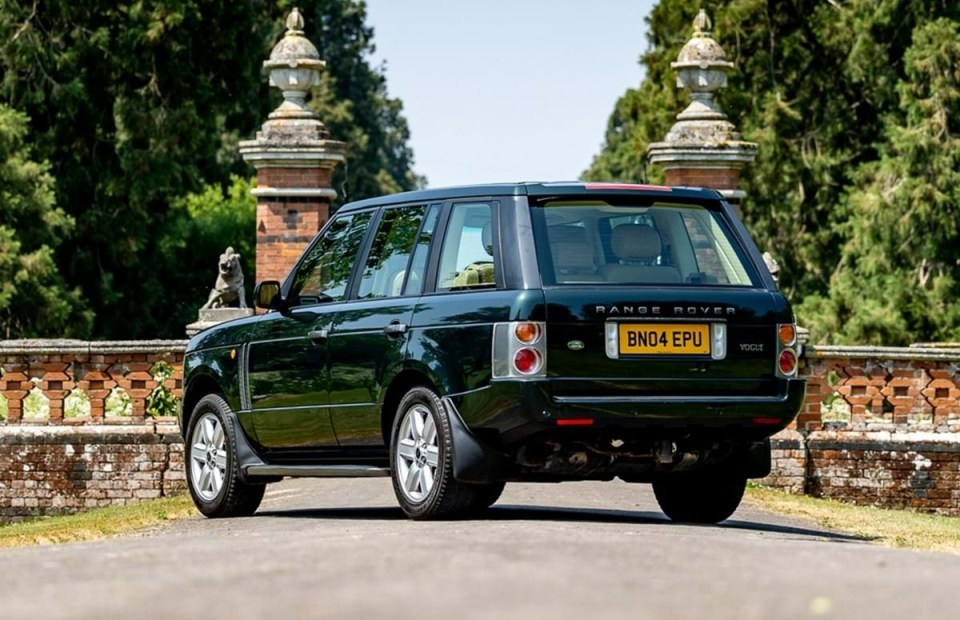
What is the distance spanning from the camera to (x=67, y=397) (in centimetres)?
2017

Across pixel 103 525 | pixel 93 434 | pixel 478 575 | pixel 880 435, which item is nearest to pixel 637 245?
pixel 478 575

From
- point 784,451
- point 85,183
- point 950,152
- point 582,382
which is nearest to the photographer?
point 582,382

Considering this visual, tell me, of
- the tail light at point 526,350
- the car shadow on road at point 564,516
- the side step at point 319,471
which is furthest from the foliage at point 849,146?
the tail light at point 526,350

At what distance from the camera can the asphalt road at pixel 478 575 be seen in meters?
6.72

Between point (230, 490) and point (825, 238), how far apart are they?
25750 mm

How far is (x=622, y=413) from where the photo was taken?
10.8 metres

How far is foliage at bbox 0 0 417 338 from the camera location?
3444 centimetres

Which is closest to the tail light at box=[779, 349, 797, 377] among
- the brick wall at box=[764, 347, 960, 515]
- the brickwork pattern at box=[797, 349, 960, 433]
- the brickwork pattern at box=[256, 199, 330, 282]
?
the brick wall at box=[764, 347, 960, 515]

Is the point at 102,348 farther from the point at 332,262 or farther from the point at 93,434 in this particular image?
the point at 332,262

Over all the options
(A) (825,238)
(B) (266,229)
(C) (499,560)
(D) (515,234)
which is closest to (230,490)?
(D) (515,234)

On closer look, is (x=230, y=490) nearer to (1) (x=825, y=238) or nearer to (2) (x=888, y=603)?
(2) (x=888, y=603)

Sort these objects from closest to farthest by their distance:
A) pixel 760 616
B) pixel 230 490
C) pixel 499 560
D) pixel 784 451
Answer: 1. pixel 760 616
2. pixel 499 560
3. pixel 230 490
4. pixel 784 451

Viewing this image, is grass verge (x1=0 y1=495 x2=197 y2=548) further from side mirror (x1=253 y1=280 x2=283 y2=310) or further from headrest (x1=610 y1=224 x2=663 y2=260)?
headrest (x1=610 y1=224 x2=663 y2=260)

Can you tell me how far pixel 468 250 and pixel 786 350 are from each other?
1.73 m
